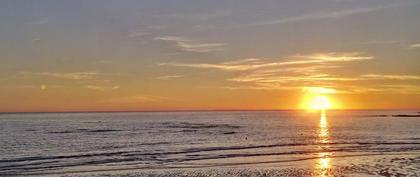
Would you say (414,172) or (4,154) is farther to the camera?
(4,154)

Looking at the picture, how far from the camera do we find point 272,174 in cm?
2734

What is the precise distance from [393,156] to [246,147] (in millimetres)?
14400

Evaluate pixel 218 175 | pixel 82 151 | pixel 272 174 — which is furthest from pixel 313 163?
pixel 82 151

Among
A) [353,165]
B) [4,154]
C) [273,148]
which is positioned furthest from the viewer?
[273,148]

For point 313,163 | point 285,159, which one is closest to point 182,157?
point 285,159

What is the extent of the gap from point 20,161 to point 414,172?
28.4 metres

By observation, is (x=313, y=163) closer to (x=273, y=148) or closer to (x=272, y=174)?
(x=272, y=174)

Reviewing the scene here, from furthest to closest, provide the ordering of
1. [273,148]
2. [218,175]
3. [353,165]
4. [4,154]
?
[273,148] → [4,154] → [353,165] → [218,175]

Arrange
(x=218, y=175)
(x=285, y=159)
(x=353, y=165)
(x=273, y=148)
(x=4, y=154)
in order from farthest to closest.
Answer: (x=273, y=148) < (x=4, y=154) < (x=285, y=159) < (x=353, y=165) < (x=218, y=175)

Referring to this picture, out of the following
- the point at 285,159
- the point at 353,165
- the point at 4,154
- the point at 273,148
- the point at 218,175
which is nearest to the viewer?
the point at 218,175

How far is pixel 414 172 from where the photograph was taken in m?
27.5

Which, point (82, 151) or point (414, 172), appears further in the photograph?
point (82, 151)

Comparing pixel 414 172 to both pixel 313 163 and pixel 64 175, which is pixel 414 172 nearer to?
pixel 313 163

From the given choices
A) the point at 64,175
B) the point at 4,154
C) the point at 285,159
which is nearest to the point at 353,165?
the point at 285,159
